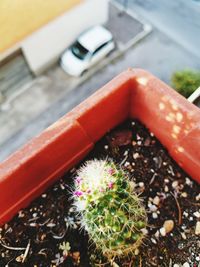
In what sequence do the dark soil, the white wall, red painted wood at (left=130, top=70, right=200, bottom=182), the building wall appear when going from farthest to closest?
the white wall, the building wall, the dark soil, red painted wood at (left=130, top=70, right=200, bottom=182)

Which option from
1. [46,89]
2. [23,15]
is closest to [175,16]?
[46,89]

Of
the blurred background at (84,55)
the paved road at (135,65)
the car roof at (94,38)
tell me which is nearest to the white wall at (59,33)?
the blurred background at (84,55)

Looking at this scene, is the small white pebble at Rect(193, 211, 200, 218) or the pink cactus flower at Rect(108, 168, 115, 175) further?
the small white pebble at Rect(193, 211, 200, 218)

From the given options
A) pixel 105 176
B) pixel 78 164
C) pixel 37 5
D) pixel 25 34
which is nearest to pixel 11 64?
pixel 25 34

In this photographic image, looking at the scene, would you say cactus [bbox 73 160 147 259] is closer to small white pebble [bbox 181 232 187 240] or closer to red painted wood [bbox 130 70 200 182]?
small white pebble [bbox 181 232 187 240]

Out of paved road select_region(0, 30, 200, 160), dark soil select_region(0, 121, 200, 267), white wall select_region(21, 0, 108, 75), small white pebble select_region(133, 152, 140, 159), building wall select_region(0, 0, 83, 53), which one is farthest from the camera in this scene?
paved road select_region(0, 30, 200, 160)

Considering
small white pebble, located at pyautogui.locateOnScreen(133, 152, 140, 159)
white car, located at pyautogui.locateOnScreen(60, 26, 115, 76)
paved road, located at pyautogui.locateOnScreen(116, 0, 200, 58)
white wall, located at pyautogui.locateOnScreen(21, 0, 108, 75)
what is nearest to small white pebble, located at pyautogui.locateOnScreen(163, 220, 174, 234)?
small white pebble, located at pyautogui.locateOnScreen(133, 152, 140, 159)

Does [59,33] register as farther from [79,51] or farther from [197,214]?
[197,214]

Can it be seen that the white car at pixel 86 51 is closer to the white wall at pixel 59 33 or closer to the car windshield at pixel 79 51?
the car windshield at pixel 79 51
